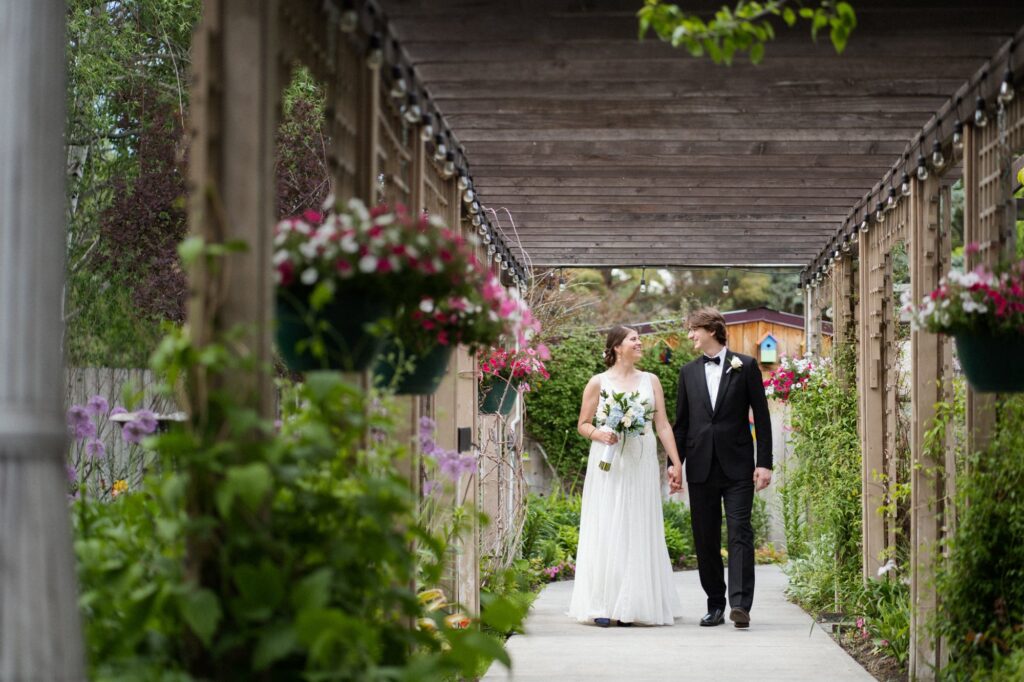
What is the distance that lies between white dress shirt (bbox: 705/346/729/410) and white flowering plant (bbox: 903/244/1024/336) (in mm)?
3537

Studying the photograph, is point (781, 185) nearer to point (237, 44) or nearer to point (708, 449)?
point (708, 449)

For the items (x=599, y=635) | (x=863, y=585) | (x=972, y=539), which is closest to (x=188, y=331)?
(x=972, y=539)

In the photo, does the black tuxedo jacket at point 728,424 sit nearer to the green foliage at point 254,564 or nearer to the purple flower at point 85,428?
the purple flower at point 85,428

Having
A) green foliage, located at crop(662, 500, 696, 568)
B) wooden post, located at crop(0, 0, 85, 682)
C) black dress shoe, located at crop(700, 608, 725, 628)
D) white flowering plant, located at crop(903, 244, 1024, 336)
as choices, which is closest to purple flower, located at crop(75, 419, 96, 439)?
wooden post, located at crop(0, 0, 85, 682)

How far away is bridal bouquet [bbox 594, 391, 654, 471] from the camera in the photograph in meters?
7.46

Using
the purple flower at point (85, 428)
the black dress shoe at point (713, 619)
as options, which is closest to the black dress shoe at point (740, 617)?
the black dress shoe at point (713, 619)

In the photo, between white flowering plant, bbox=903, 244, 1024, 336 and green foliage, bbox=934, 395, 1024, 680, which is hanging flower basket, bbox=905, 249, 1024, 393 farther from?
green foliage, bbox=934, 395, 1024, 680

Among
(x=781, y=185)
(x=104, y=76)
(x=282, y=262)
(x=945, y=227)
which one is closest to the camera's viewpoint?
(x=282, y=262)

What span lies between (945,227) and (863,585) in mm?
2420

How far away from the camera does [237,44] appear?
2707 mm

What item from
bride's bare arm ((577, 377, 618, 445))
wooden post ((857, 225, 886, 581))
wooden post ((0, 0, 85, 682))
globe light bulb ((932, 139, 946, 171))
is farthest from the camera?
bride's bare arm ((577, 377, 618, 445))

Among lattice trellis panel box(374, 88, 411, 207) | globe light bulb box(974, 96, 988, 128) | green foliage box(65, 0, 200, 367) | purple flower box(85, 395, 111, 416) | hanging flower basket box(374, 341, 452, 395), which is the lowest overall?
purple flower box(85, 395, 111, 416)

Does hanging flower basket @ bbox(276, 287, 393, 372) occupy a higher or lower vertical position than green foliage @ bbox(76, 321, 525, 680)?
higher

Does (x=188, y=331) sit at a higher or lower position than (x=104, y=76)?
lower
